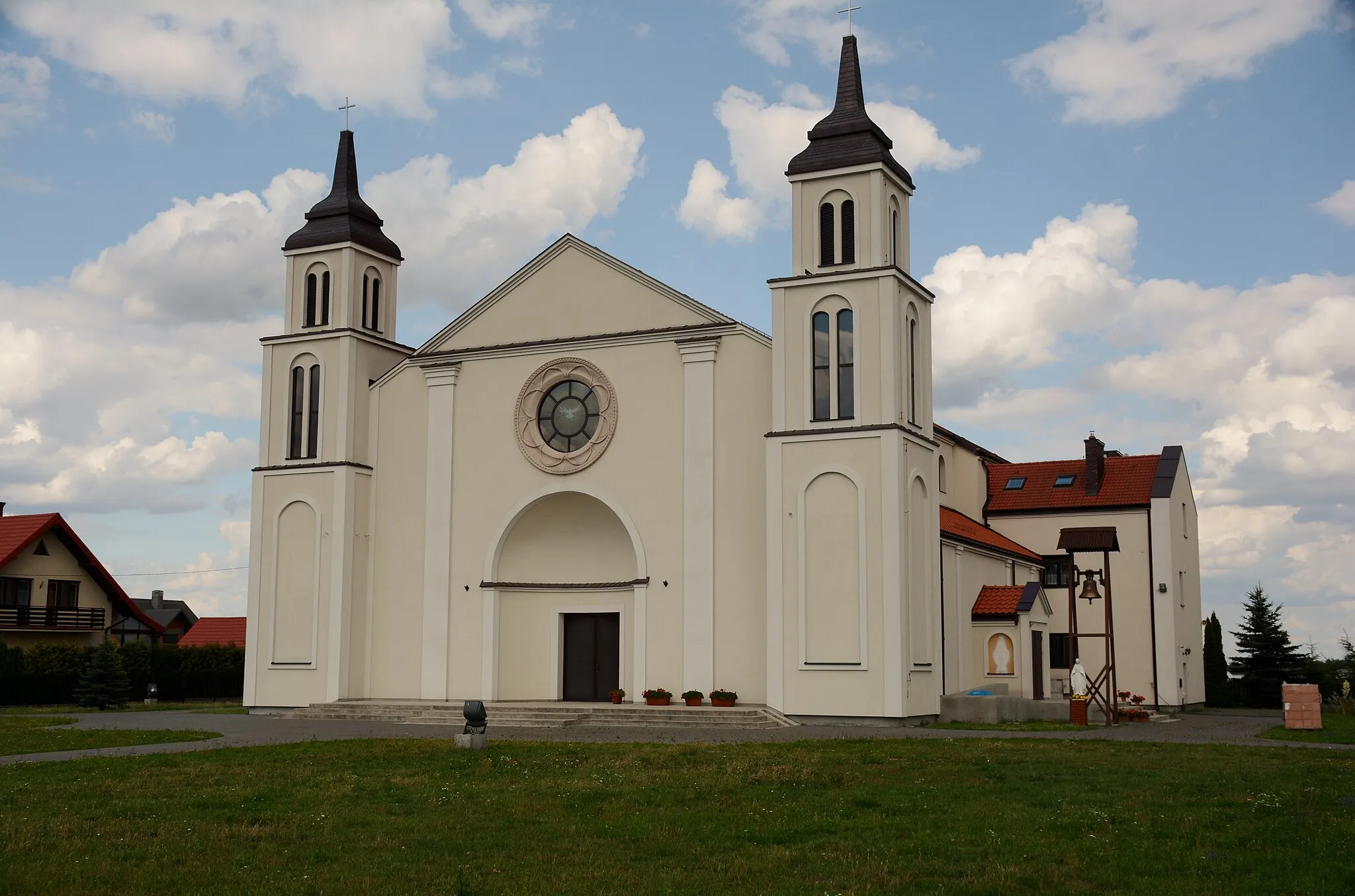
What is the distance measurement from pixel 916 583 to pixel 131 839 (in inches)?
809

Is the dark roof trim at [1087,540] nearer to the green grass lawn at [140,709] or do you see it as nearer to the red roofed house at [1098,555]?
the red roofed house at [1098,555]

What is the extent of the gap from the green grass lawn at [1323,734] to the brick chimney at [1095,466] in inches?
615

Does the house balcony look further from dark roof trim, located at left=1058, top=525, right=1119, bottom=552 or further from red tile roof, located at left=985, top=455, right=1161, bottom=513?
dark roof trim, located at left=1058, top=525, right=1119, bottom=552

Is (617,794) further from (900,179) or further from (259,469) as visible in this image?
(259,469)

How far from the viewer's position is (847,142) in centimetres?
3084

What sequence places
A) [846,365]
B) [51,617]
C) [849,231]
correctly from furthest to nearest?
1. [51,617]
2. [849,231]
3. [846,365]

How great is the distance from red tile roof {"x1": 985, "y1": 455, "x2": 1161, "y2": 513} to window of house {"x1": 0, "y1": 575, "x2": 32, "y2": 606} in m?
33.9

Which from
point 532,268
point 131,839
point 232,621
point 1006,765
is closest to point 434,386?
point 532,268

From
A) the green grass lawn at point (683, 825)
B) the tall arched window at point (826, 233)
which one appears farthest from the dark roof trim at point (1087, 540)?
the green grass lawn at point (683, 825)

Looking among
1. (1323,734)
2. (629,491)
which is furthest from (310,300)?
(1323,734)

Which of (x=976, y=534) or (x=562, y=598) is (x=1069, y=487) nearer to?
(x=976, y=534)

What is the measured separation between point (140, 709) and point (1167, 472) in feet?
108

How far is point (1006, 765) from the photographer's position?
17.3m

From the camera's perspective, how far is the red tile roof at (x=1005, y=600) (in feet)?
113
